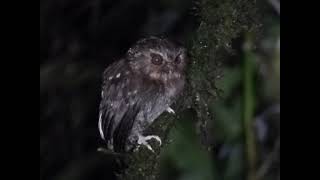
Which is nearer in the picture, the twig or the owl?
the owl

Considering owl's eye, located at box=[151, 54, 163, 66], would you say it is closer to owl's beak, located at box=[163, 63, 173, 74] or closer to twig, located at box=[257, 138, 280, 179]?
owl's beak, located at box=[163, 63, 173, 74]

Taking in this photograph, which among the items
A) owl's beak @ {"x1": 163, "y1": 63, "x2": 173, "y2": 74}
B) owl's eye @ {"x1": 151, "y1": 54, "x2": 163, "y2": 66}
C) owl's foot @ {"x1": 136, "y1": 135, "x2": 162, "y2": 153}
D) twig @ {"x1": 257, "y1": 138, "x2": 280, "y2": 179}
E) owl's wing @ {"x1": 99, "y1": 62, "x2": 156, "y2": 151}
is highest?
owl's eye @ {"x1": 151, "y1": 54, "x2": 163, "y2": 66}

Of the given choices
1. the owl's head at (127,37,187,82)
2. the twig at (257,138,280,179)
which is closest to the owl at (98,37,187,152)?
the owl's head at (127,37,187,82)

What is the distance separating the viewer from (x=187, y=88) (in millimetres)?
1022

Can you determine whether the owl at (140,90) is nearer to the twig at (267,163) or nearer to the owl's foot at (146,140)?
the owl's foot at (146,140)

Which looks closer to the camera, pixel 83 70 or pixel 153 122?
pixel 153 122

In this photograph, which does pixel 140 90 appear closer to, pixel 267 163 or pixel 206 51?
pixel 206 51

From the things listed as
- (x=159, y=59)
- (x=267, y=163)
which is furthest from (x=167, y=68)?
(x=267, y=163)

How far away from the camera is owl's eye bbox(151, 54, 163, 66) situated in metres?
1.00

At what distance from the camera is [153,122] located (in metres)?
1.02
